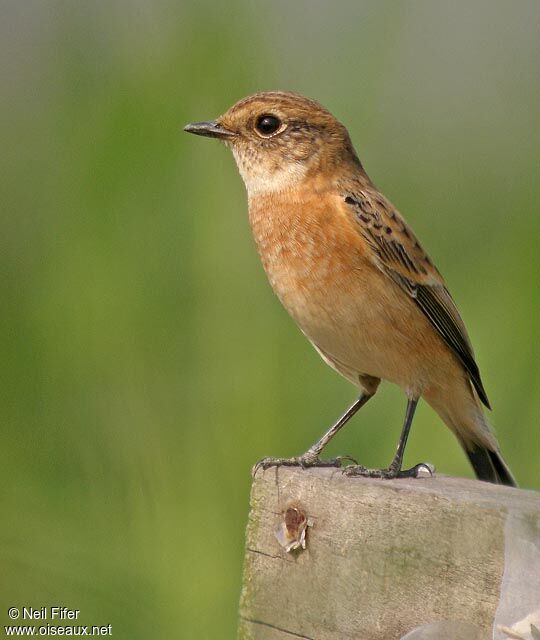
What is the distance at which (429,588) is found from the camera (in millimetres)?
1868

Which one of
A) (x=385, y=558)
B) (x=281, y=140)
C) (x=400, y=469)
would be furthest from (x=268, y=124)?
(x=385, y=558)

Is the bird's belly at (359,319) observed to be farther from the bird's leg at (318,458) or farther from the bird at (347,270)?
the bird's leg at (318,458)

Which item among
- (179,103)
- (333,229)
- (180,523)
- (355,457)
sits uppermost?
(179,103)

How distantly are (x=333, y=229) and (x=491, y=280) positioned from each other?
0.49 meters

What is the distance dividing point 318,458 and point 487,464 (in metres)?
0.57

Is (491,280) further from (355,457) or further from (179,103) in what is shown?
(179,103)

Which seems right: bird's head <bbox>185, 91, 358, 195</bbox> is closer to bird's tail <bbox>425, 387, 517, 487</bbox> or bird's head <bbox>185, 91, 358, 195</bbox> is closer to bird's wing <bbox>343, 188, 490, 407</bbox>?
bird's wing <bbox>343, 188, 490, 407</bbox>

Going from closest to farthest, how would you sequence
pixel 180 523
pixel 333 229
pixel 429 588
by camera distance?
pixel 429 588, pixel 180 523, pixel 333 229

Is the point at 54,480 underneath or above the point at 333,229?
underneath

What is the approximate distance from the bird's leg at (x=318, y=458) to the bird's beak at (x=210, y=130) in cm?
91

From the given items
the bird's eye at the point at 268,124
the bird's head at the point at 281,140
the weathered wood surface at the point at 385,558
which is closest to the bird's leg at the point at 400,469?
the weathered wood surface at the point at 385,558

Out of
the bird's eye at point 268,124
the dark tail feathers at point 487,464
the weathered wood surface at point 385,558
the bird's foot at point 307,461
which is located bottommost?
the weathered wood surface at point 385,558

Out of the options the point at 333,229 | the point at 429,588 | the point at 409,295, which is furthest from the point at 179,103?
the point at 429,588

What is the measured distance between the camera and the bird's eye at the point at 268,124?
359 cm
